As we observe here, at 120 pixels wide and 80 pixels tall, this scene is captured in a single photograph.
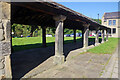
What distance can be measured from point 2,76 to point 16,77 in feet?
3.56

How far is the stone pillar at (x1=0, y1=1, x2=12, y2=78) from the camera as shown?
7.57 ft

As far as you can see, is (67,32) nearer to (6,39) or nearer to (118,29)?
(118,29)

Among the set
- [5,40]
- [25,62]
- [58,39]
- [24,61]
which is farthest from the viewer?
[24,61]

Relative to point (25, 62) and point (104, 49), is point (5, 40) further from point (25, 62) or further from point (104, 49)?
point (104, 49)

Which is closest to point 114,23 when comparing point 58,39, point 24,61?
point 58,39

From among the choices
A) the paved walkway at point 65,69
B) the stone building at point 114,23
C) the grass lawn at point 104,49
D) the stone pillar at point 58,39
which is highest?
the stone building at point 114,23

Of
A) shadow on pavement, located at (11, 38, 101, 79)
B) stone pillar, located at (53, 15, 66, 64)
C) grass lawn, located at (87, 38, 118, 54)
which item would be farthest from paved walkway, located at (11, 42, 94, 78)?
grass lawn, located at (87, 38, 118, 54)

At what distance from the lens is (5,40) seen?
94.1 inches

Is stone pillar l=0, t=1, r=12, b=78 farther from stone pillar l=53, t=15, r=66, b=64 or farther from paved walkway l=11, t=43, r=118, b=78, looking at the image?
stone pillar l=53, t=15, r=66, b=64

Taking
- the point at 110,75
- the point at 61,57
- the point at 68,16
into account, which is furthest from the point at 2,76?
the point at 68,16

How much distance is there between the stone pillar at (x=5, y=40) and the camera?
231 cm

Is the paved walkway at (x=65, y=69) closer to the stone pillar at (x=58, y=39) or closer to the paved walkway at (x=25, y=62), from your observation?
the paved walkway at (x=25, y=62)

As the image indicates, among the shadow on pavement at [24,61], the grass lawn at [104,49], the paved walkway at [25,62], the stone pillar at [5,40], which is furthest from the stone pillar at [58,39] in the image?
the grass lawn at [104,49]

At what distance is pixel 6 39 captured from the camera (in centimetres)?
240
